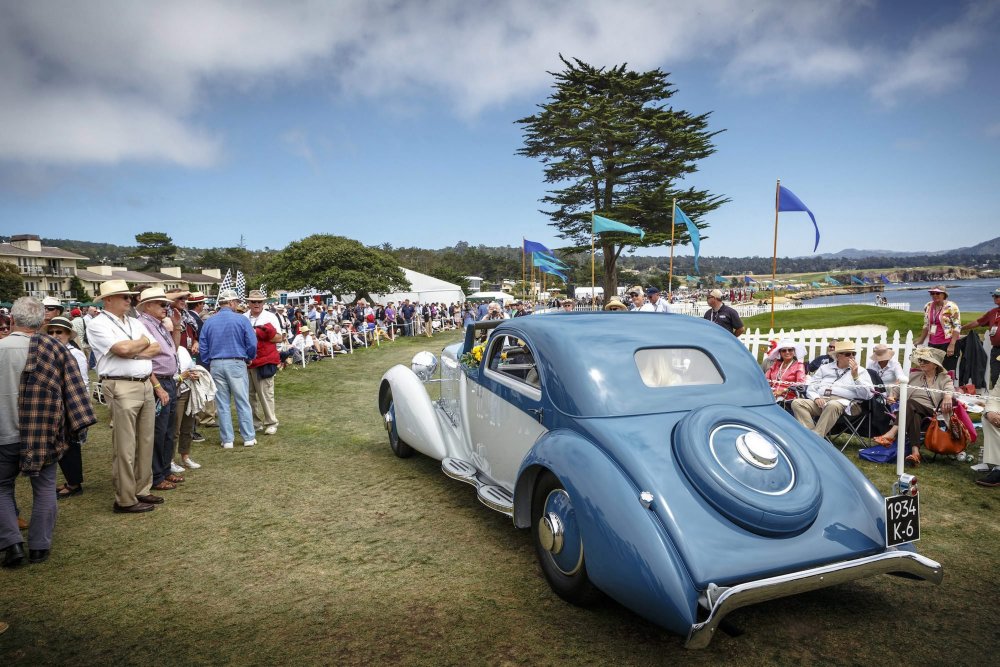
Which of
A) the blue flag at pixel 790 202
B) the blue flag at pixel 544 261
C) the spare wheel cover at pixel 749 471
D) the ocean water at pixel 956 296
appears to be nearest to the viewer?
the spare wheel cover at pixel 749 471

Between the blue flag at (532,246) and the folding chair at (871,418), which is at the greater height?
the blue flag at (532,246)

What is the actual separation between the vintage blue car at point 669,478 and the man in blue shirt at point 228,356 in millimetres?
3614

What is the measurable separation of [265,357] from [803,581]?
21.0 ft

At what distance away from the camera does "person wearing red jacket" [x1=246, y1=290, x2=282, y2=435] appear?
6918 millimetres

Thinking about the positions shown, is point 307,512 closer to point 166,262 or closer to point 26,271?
point 26,271

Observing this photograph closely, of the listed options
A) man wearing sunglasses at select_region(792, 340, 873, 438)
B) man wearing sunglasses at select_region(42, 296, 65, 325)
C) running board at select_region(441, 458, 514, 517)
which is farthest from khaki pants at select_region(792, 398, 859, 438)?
man wearing sunglasses at select_region(42, 296, 65, 325)

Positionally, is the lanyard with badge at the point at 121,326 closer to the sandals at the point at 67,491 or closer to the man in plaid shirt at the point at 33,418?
the man in plaid shirt at the point at 33,418

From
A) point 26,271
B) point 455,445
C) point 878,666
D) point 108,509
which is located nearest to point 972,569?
point 878,666

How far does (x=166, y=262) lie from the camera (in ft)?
325

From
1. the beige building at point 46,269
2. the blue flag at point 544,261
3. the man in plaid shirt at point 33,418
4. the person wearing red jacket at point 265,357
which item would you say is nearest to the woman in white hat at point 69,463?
the man in plaid shirt at point 33,418

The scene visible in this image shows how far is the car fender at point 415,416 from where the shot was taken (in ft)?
17.1

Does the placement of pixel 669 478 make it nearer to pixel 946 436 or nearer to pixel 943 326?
pixel 946 436

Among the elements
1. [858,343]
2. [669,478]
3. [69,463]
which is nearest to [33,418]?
[69,463]

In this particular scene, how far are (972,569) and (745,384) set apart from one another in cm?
183
